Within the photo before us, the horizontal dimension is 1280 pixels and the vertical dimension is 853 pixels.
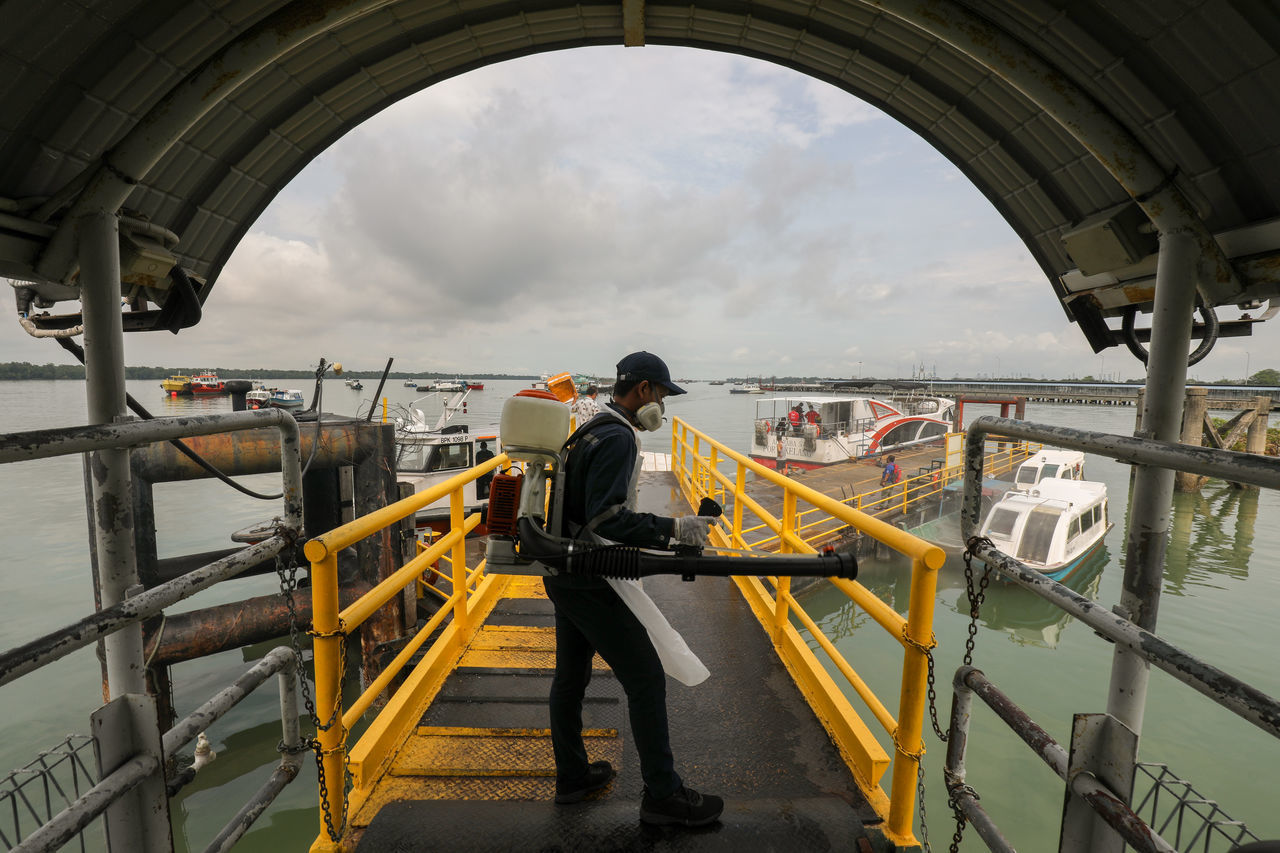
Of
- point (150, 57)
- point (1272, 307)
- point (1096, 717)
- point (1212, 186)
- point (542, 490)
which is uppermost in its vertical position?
point (150, 57)

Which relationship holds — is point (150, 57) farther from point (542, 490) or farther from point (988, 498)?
point (988, 498)

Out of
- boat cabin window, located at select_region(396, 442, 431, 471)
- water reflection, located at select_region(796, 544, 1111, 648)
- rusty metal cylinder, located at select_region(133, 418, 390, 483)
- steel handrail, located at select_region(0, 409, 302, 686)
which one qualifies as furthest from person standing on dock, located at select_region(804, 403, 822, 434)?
steel handrail, located at select_region(0, 409, 302, 686)

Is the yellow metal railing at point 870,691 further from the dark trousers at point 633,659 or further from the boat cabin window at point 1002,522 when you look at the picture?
the boat cabin window at point 1002,522

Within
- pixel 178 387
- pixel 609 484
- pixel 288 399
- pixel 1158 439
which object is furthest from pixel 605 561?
pixel 178 387

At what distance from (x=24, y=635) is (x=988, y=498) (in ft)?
83.4

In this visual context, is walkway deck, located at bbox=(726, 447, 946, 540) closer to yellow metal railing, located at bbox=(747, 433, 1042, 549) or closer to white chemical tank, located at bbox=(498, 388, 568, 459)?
yellow metal railing, located at bbox=(747, 433, 1042, 549)

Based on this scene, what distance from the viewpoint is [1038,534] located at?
13.7 m

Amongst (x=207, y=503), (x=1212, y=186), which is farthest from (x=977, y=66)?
(x=207, y=503)

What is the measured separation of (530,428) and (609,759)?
6.16 feet

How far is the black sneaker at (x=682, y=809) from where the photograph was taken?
2.39 metres

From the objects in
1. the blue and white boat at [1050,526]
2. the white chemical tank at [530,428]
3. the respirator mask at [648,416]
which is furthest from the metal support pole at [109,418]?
the blue and white boat at [1050,526]

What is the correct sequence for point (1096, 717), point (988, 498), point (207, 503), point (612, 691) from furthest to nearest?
point (207, 503) < point (988, 498) < point (612, 691) < point (1096, 717)

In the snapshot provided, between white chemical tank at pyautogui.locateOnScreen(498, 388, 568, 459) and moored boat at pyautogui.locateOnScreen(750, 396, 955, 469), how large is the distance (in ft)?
74.0

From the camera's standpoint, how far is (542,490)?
2.54 m
